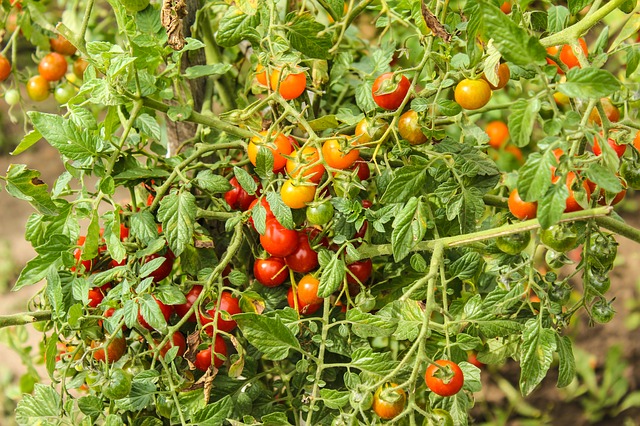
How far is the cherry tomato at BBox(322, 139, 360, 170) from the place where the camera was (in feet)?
2.35

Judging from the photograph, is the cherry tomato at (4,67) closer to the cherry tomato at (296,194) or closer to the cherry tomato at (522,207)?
the cherry tomato at (296,194)

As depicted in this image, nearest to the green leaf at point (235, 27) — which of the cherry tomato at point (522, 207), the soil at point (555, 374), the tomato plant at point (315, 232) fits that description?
the tomato plant at point (315, 232)

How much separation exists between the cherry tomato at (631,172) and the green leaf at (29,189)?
1.94ft

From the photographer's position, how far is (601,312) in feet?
2.37

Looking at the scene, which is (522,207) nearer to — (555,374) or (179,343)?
(179,343)

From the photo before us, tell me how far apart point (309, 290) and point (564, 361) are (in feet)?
0.90

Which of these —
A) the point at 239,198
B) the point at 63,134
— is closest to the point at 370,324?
the point at 239,198

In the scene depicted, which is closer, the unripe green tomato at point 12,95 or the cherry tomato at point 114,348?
the cherry tomato at point 114,348

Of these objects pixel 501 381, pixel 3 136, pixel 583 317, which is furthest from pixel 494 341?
pixel 3 136

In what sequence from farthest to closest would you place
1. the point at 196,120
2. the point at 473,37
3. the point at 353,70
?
the point at 353,70 → the point at 196,120 → the point at 473,37

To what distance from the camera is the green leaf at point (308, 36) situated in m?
0.77

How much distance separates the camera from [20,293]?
Answer: 8.90ft

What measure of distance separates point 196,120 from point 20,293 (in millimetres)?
2196

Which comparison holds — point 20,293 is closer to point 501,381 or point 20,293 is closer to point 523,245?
point 501,381
